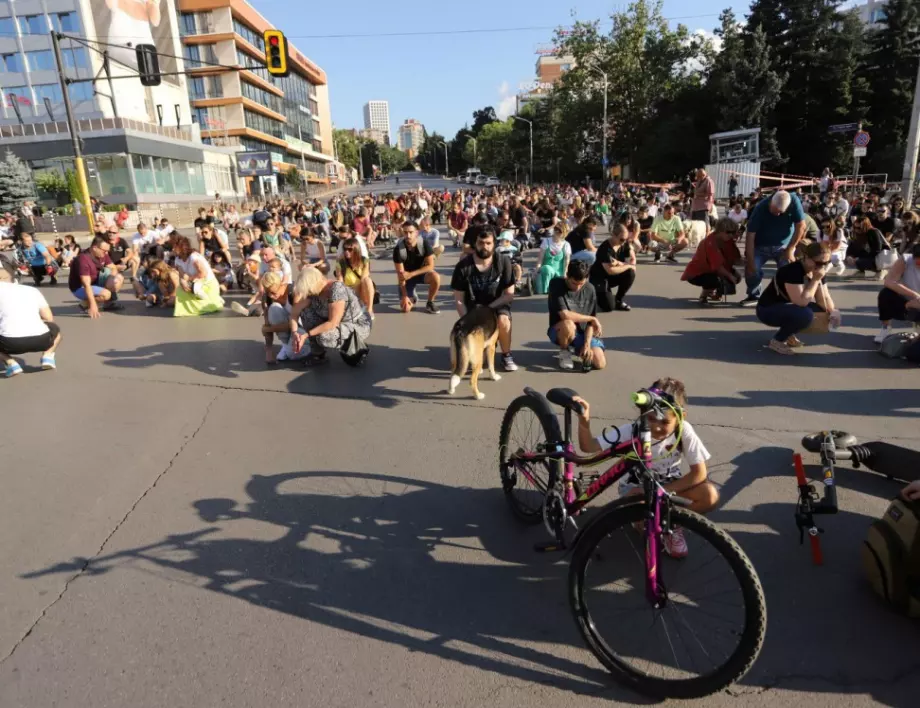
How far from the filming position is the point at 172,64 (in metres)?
54.7

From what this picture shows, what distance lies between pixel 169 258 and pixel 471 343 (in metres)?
8.85

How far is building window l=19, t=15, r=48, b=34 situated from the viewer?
4209 centimetres

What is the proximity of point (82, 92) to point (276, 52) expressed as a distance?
36.7 meters

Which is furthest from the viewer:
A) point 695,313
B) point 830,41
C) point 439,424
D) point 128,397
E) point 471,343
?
point 830,41

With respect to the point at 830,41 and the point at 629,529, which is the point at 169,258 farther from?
the point at 830,41

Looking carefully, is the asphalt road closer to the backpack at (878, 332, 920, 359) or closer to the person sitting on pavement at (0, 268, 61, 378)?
the backpack at (878, 332, 920, 359)

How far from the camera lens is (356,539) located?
3432 mm

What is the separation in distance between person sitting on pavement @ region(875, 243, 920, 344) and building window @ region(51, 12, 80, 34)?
5280 centimetres

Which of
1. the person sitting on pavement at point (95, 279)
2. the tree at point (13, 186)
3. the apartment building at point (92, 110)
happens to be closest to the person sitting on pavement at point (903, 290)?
the person sitting on pavement at point (95, 279)

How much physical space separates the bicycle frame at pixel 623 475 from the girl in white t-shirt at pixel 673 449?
0.08 meters

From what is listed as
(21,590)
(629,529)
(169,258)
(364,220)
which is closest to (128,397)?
(21,590)

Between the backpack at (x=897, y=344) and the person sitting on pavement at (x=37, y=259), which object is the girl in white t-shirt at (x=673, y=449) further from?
the person sitting on pavement at (x=37, y=259)

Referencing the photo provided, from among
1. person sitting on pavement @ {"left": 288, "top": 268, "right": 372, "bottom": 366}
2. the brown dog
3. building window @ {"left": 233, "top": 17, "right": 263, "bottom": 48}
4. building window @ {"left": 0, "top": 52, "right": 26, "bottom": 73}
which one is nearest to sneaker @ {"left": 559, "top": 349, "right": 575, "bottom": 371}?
the brown dog

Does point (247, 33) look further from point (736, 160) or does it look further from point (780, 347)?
point (780, 347)
